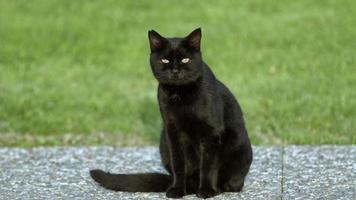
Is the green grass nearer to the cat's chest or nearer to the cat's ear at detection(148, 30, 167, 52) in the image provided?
the cat's chest

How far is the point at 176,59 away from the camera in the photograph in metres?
5.13

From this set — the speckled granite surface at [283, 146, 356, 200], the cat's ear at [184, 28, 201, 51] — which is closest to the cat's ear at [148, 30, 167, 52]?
the cat's ear at [184, 28, 201, 51]

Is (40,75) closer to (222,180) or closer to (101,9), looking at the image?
(101,9)

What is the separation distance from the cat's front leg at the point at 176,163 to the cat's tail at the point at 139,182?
177mm

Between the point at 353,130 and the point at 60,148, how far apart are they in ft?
9.10

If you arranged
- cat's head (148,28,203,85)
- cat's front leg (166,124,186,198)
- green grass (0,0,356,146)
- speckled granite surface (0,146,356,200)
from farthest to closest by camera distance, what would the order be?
1. green grass (0,0,356,146)
2. speckled granite surface (0,146,356,200)
3. cat's front leg (166,124,186,198)
4. cat's head (148,28,203,85)

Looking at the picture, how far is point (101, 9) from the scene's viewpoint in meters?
12.5

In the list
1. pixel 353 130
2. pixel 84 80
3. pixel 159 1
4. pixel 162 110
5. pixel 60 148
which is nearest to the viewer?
pixel 162 110

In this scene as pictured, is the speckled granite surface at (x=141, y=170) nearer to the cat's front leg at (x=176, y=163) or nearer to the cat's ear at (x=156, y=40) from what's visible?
the cat's front leg at (x=176, y=163)

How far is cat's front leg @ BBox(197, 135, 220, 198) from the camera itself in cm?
514

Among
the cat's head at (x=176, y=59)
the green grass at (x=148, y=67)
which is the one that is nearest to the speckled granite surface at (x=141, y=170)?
the green grass at (x=148, y=67)

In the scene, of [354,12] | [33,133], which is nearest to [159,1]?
[354,12]

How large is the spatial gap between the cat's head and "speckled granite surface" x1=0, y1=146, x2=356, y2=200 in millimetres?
818

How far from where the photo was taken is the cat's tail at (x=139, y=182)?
544cm
